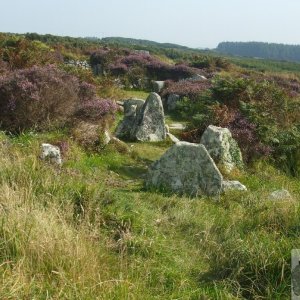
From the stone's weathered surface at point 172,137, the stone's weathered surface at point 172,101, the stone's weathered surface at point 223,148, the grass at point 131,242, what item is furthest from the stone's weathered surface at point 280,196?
the stone's weathered surface at point 172,101

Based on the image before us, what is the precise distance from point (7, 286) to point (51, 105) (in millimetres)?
7044

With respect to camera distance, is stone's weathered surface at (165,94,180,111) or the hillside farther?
stone's weathered surface at (165,94,180,111)

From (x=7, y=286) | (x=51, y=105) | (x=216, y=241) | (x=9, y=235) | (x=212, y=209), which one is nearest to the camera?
(x=7, y=286)

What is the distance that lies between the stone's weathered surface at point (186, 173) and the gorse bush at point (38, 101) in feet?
10.7

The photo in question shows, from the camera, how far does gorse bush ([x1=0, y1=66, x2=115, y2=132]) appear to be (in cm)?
1068

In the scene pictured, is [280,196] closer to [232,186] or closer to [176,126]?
[232,186]

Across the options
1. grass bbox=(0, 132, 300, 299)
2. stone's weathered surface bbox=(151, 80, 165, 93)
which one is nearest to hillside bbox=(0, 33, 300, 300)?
grass bbox=(0, 132, 300, 299)

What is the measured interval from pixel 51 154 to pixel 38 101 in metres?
2.34

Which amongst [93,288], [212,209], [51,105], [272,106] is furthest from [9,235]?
[272,106]

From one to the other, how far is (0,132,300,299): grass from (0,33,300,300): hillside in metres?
0.02

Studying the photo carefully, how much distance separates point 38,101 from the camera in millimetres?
10711

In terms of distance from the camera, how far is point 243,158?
1148 centimetres

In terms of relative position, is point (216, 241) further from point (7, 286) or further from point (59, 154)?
point (59, 154)

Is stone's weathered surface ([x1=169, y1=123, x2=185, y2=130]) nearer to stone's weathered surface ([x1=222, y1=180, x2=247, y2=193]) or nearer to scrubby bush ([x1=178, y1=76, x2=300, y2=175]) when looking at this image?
scrubby bush ([x1=178, y1=76, x2=300, y2=175])
